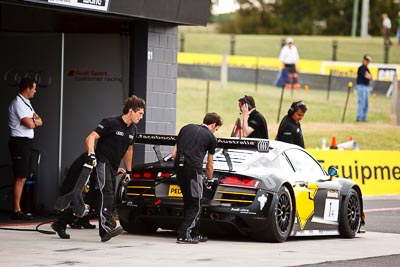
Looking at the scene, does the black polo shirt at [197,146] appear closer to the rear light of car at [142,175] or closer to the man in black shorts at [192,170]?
the man in black shorts at [192,170]

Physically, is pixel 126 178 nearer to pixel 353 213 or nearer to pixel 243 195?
pixel 243 195

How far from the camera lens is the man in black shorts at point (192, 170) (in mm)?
12828

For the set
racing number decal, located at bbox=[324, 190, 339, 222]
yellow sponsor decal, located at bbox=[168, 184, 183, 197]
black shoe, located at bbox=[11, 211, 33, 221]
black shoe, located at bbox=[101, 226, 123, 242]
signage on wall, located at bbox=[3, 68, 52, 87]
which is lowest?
black shoe, located at bbox=[11, 211, 33, 221]

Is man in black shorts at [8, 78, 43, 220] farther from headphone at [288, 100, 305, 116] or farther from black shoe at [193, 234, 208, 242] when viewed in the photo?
headphone at [288, 100, 305, 116]

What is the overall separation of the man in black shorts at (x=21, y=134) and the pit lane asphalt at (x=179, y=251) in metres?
0.76

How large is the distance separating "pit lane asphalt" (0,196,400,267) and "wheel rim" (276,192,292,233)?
0.22 m

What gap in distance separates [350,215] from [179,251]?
3.66 m

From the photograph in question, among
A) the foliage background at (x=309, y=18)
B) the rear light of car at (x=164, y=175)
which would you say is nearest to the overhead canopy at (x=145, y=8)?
the rear light of car at (x=164, y=175)

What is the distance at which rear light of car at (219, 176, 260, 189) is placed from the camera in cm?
1312

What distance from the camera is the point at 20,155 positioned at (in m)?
15.5

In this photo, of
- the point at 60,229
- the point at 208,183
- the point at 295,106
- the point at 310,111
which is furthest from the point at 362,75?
the point at 60,229

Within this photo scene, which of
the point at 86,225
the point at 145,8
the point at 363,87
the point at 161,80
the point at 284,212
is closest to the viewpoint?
the point at 284,212

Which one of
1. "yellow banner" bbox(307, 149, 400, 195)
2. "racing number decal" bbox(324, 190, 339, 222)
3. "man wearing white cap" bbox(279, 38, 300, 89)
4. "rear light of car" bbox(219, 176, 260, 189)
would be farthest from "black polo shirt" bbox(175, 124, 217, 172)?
"man wearing white cap" bbox(279, 38, 300, 89)

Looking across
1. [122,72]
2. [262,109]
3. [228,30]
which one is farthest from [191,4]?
[228,30]
